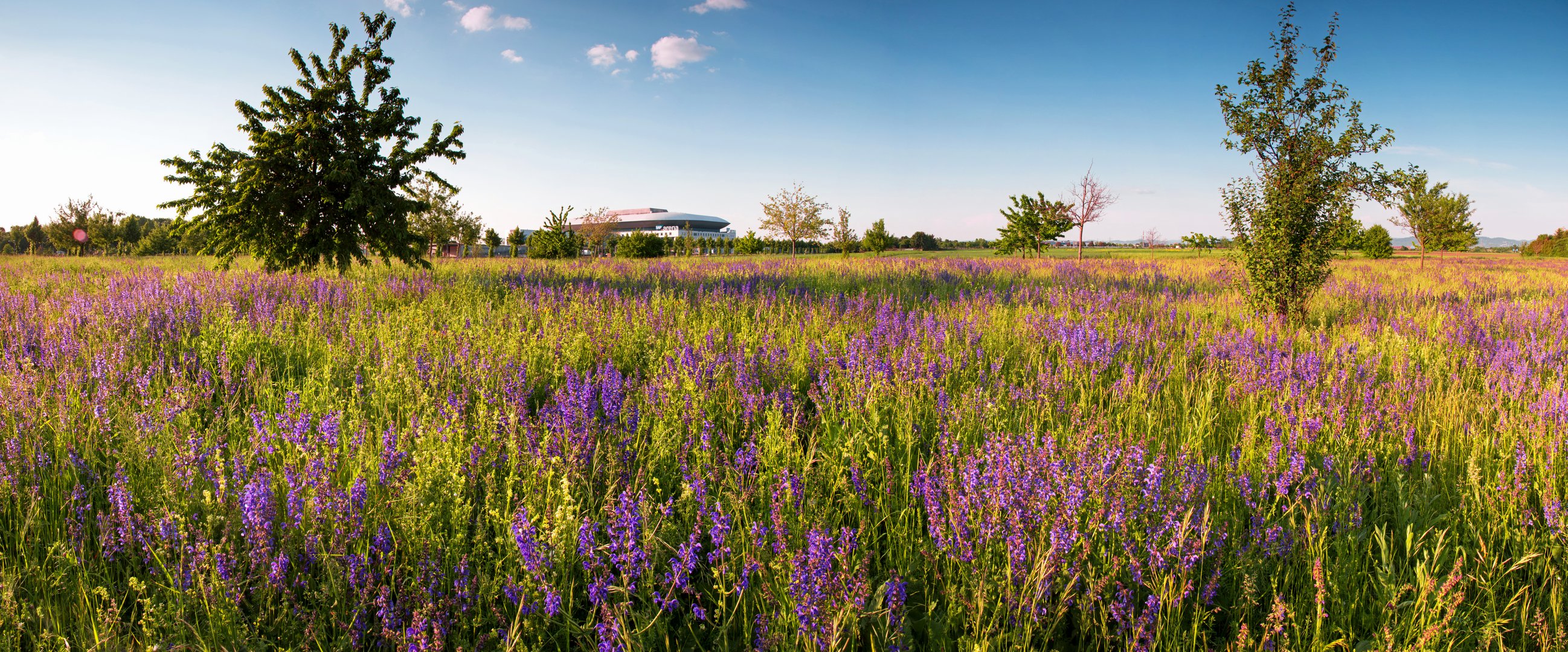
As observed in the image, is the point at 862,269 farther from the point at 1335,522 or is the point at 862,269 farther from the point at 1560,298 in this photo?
the point at 1335,522

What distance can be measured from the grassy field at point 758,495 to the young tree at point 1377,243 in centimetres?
6205

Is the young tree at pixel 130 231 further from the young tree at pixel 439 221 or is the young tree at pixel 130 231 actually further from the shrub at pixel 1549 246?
the shrub at pixel 1549 246

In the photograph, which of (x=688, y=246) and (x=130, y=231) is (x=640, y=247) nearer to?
(x=688, y=246)

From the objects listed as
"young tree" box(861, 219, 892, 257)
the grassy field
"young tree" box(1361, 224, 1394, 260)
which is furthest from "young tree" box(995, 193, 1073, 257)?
the grassy field

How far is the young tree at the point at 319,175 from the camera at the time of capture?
8.32m

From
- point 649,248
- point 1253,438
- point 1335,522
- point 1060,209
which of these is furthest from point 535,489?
point 1060,209

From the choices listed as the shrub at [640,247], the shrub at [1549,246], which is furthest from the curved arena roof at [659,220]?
the shrub at [1549,246]

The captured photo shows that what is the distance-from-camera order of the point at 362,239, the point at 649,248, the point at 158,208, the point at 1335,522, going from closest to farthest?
the point at 1335,522, the point at 158,208, the point at 362,239, the point at 649,248

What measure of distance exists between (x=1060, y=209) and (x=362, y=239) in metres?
40.2

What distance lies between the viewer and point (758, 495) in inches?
97.8

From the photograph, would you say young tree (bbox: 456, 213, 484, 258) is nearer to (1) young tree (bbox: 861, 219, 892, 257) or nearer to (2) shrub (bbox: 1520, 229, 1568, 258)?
(1) young tree (bbox: 861, 219, 892, 257)

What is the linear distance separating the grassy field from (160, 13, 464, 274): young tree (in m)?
4.05

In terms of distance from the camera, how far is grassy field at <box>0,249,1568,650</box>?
1763 mm

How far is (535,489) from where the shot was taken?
7.69 feet
